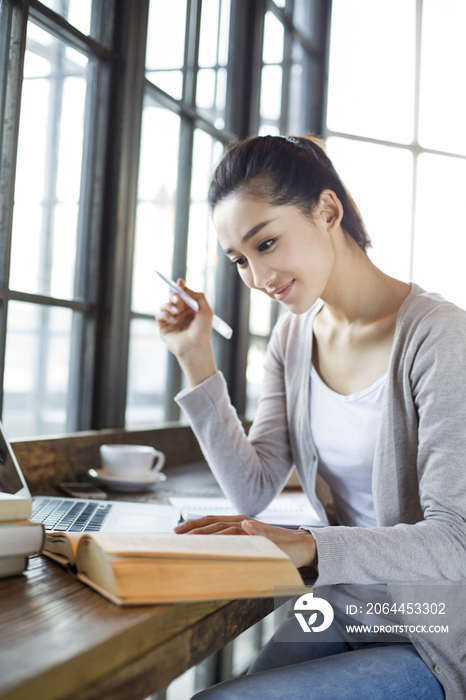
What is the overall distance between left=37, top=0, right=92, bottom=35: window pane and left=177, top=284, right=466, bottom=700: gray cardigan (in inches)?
39.6

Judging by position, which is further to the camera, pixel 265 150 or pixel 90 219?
pixel 90 219

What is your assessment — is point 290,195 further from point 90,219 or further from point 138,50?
point 138,50

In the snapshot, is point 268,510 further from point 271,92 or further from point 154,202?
point 271,92

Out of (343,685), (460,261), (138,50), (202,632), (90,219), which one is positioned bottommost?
(343,685)

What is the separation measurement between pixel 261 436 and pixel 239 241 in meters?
0.49

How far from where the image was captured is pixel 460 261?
3.37 meters

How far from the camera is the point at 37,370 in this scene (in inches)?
60.9

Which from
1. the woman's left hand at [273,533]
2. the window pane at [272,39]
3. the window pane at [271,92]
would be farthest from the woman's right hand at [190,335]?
the window pane at [272,39]

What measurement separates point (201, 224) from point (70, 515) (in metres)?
1.59

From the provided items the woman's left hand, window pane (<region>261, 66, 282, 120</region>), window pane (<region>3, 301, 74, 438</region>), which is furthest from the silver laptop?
window pane (<region>261, 66, 282, 120</region>)

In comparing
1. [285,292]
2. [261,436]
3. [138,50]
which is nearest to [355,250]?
[285,292]

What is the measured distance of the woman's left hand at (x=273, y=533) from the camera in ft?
2.56

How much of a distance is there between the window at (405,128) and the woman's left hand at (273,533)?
2560mm

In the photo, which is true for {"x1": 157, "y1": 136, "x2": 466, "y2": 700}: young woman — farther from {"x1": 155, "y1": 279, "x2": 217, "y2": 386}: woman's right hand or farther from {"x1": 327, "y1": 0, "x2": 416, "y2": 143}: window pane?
{"x1": 327, "y1": 0, "x2": 416, "y2": 143}: window pane
